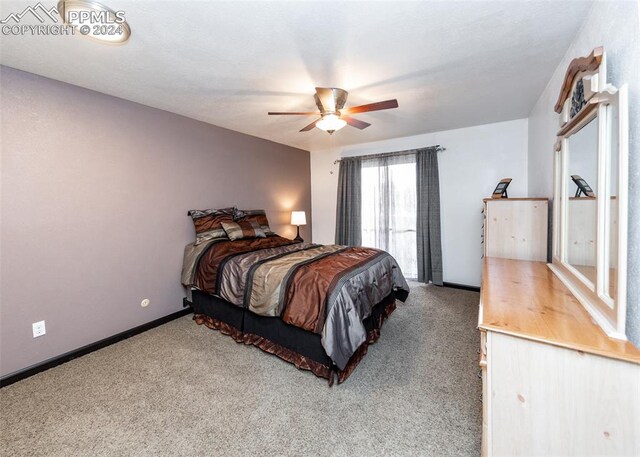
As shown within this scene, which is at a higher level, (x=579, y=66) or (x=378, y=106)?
(x=378, y=106)

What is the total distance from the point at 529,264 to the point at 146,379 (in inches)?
127

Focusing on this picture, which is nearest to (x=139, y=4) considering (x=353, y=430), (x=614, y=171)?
(x=614, y=171)

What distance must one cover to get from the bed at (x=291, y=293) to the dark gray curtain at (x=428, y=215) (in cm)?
136

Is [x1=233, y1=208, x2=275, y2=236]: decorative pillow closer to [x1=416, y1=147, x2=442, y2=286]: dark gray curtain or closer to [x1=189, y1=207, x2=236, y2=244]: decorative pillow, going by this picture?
[x1=189, y1=207, x2=236, y2=244]: decorative pillow

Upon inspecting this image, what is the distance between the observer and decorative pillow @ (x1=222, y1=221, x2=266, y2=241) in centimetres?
337

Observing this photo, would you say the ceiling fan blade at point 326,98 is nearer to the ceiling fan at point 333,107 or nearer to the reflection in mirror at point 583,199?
the ceiling fan at point 333,107

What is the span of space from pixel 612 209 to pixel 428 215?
3.08 m

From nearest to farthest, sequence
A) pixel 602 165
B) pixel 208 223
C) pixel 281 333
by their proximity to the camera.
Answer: pixel 602 165
pixel 281 333
pixel 208 223

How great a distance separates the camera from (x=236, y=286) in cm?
261

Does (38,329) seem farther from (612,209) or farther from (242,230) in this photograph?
(612,209)

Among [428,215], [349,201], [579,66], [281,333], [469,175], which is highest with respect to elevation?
[579,66]

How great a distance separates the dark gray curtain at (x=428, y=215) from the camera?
4101 mm

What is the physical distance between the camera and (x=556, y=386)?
1040 mm

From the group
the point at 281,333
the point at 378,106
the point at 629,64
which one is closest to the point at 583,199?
the point at 629,64
